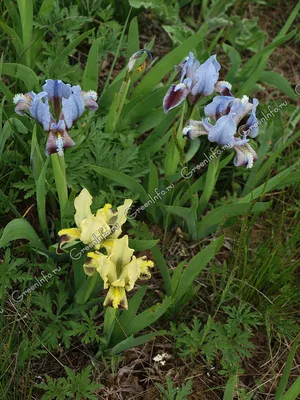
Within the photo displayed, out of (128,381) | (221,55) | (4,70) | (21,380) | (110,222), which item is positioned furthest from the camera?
(221,55)

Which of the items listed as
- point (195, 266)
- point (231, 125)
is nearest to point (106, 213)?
point (195, 266)

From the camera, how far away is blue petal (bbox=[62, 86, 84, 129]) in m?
1.59

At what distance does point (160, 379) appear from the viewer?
6.10 ft

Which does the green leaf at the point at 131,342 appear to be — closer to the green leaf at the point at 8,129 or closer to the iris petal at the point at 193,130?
the iris petal at the point at 193,130

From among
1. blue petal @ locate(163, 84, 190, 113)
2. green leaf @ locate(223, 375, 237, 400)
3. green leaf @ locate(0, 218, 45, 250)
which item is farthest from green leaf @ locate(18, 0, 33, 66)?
green leaf @ locate(223, 375, 237, 400)

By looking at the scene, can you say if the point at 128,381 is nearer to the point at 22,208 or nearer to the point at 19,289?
the point at 19,289

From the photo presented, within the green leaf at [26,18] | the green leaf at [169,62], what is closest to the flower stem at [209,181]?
the green leaf at [169,62]

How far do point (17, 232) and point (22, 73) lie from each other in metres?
0.66

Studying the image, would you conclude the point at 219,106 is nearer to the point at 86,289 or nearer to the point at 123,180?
the point at 123,180

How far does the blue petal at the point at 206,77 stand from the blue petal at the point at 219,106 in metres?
0.06

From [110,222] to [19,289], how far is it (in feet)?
1.82

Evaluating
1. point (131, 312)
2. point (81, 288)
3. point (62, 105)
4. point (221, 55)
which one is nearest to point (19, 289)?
point (81, 288)

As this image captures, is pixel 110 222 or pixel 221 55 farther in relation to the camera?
pixel 221 55

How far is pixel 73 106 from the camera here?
1.60 meters
